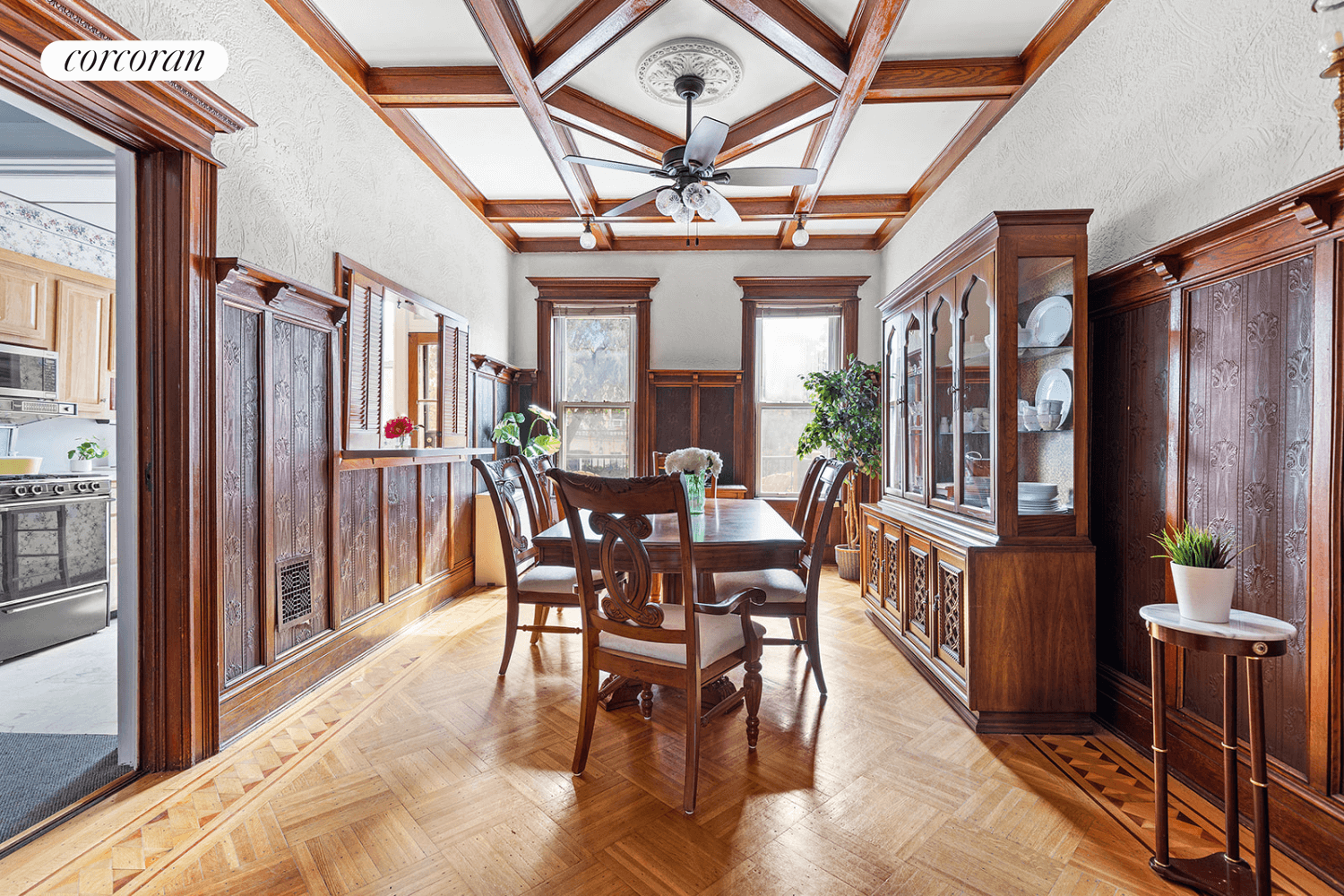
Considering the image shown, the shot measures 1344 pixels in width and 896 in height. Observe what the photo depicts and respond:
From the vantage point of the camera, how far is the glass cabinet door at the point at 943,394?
2900 millimetres

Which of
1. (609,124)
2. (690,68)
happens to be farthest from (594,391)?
(690,68)

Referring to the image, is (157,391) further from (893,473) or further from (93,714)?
(893,473)

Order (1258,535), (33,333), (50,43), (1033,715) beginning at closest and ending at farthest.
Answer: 1. (50,43)
2. (1258,535)
3. (1033,715)
4. (33,333)

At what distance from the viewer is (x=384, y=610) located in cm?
349

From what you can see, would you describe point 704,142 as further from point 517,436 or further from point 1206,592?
point 517,436

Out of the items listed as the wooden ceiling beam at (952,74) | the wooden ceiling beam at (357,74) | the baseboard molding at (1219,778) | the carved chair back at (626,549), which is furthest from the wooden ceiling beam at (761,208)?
the baseboard molding at (1219,778)

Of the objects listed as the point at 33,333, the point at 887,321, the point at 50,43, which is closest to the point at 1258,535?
the point at 887,321

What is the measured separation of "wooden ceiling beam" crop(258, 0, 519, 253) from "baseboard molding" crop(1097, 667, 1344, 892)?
439cm

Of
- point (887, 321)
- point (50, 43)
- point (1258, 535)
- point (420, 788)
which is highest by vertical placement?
point (50, 43)

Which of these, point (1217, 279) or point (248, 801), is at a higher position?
point (1217, 279)

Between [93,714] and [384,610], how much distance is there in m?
1.25

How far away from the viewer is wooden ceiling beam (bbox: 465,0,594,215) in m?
2.53

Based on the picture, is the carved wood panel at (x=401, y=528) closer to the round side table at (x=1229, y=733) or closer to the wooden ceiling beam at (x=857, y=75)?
the wooden ceiling beam at (x=857, y=75)

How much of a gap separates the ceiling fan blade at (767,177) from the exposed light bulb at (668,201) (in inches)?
9.4
